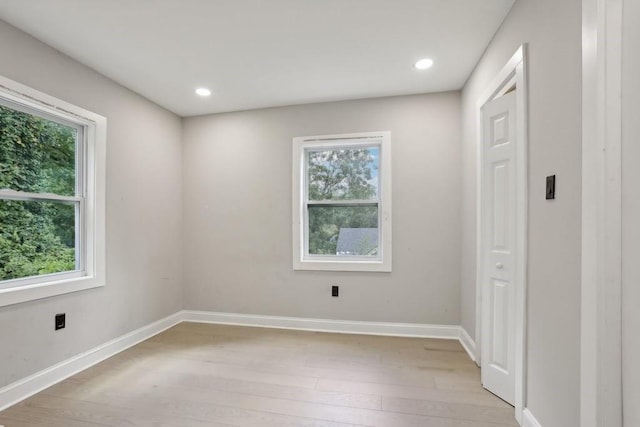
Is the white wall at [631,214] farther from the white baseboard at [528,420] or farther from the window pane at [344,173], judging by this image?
the window pane at [344,173]

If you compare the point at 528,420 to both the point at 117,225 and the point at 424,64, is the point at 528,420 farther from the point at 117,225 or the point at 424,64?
the point at 117,225

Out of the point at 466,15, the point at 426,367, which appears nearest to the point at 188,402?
the point at 426,367

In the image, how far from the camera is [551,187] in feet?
4.45

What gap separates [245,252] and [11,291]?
1.90 metres

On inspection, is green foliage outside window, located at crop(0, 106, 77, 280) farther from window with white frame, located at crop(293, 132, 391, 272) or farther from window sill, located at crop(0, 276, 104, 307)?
window with white frame, located at crop(293, 132, 391, 272)

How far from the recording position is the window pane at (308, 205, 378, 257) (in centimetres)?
319

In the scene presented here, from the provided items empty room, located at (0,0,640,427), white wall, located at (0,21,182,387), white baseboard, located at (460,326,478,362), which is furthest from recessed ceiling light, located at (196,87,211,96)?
white baseboard, located at (460,326,478,362)

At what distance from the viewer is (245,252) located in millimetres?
3357

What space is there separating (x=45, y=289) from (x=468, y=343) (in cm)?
353

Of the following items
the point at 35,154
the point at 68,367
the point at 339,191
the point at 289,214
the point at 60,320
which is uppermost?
the point at 35,154

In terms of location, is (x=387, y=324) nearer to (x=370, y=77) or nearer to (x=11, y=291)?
(x=370, y=77)

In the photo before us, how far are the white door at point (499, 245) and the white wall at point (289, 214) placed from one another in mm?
843

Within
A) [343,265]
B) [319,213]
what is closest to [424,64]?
[319,213]

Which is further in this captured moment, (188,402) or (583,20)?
(188,402)
